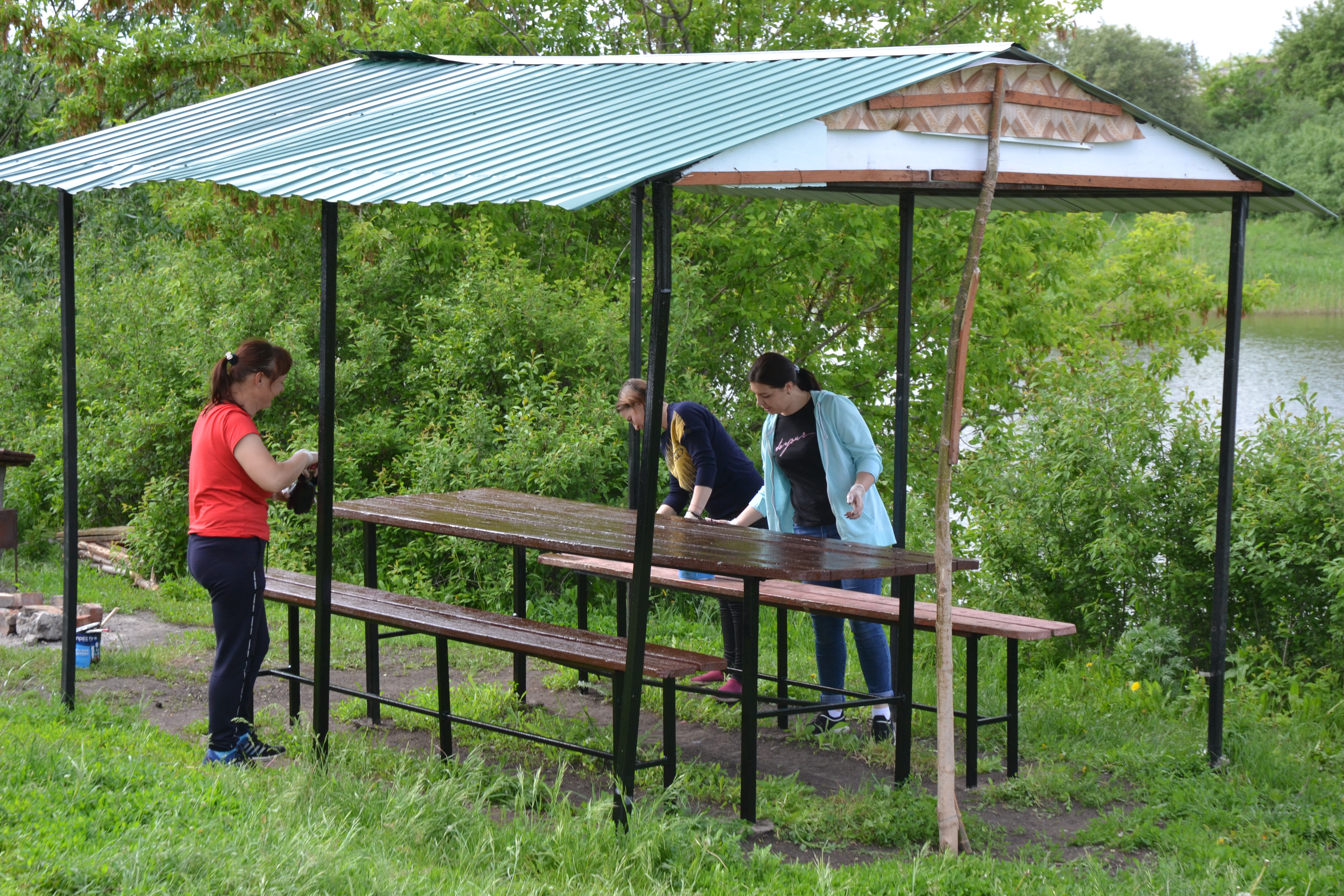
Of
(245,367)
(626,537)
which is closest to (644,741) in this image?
(626,537)

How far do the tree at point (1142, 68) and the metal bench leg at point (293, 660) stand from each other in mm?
46311

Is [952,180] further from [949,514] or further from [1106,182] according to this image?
[949,514]

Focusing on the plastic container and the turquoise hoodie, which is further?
the plastic container

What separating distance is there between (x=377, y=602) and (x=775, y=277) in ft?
24.3

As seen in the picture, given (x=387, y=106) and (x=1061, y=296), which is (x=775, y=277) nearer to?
(x=1061, y=296)

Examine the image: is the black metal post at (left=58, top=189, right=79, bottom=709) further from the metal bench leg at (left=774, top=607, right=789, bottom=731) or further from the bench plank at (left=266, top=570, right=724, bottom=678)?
the metal bench leg at (left=774, top=607, right=789, bottom=731)

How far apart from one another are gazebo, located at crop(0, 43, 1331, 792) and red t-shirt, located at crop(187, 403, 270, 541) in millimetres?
284

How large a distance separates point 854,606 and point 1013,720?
784 mm

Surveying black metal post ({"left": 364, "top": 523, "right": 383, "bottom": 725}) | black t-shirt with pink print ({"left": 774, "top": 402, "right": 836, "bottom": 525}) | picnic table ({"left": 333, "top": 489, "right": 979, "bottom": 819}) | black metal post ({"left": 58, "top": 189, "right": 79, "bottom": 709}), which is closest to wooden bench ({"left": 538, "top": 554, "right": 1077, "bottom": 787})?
picnic table ({"left": 333, "top": 489, "right": 979, "bottom": 819})

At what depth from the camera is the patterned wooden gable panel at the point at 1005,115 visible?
451 cm

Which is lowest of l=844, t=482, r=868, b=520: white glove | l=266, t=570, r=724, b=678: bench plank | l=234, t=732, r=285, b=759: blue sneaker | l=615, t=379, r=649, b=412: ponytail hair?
l=234, t=732, r=285, b=759: blue sneaker

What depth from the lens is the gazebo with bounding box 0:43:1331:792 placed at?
4.18 metres

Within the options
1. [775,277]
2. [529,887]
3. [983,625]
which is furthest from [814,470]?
[775,277]

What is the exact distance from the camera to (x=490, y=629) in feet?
16.7
